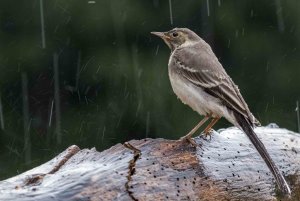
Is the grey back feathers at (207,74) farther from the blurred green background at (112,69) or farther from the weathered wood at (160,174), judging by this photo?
the blurred green background at (112,69)

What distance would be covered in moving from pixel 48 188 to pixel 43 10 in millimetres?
8415

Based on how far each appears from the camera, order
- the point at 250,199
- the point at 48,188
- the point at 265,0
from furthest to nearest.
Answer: the point at 265,0 < the point at 250,199 < the point at 48,188

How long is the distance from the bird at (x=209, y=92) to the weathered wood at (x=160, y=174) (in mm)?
133

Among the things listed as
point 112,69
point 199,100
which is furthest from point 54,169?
point 112,69

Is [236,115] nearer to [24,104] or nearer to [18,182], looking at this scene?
[18,182]

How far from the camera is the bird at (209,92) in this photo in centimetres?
615

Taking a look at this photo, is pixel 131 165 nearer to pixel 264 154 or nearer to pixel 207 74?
pixel 264 154

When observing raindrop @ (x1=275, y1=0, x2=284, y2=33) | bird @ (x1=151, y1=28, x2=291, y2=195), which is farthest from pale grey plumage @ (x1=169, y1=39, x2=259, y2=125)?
raindrop @ (x1=275, y1=0, x2=284, y2=33)

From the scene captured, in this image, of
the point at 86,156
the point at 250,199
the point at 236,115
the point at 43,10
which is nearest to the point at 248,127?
the point at 236,115

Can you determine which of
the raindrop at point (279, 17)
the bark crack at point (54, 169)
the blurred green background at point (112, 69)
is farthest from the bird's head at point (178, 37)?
the raindrop at point (279, 17)

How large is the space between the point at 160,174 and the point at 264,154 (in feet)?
2.54

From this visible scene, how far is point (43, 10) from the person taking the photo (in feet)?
44.4

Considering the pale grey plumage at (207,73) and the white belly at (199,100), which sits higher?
the pale grey plumage at (207,73)

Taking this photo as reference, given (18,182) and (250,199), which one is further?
(250,199)
